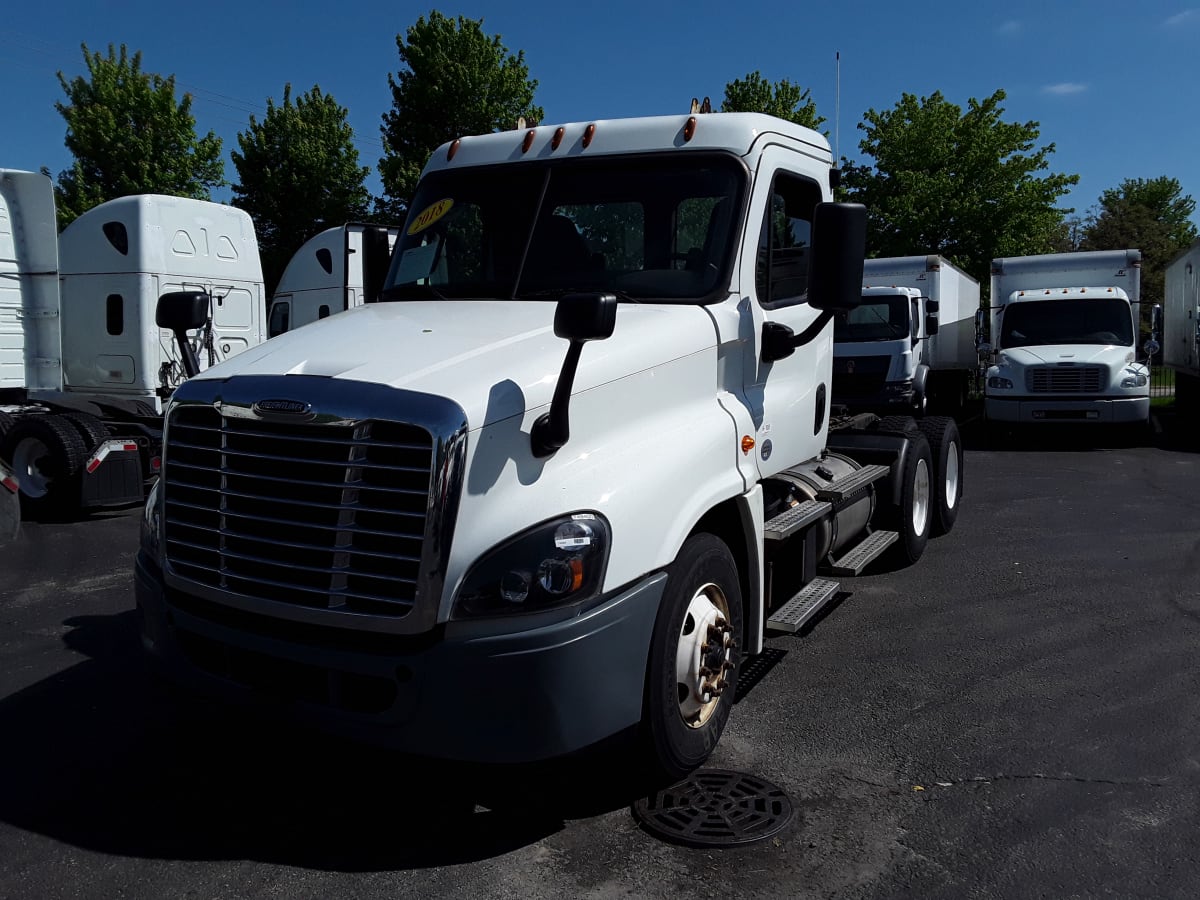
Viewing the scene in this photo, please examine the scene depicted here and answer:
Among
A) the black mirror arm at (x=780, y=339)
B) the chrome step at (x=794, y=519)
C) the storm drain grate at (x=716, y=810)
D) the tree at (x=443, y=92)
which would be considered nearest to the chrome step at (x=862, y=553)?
the chrome step at (x=794, y=519)

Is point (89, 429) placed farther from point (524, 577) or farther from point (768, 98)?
point (768, 98)

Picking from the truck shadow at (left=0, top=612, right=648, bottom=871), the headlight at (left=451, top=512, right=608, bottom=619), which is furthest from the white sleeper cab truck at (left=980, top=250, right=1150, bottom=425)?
the headlight at (left=451, top=512, right=608, bottom=619)

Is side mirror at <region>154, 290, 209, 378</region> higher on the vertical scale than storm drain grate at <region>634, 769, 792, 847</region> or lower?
higher

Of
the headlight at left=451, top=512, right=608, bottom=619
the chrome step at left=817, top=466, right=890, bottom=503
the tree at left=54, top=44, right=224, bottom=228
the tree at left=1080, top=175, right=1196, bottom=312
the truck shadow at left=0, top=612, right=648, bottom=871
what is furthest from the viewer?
the tree at left=1080, top=175, right=1196, bottom=312

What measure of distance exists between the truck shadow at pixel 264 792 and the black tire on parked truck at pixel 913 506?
3951 mm

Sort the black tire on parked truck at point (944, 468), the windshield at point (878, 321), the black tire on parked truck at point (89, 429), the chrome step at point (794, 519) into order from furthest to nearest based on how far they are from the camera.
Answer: the windshield at point (878, 321)
the black tire on parked truck at point (89, 429)
the black tire on parked truck at point (944, 468)
the chrome step at point (794, 519)

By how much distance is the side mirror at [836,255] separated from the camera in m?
4.35

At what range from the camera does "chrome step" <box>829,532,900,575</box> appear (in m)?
6.07

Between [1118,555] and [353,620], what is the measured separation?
679cm

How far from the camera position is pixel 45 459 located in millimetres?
10391

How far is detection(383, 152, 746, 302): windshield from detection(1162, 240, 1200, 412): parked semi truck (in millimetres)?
15195

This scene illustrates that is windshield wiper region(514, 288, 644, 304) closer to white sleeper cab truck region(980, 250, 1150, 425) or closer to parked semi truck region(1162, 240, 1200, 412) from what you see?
white sleeper cab truck region(980, 250, 1150, 425)

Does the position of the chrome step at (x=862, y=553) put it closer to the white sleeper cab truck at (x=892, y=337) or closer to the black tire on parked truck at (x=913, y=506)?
the black tire on parked truck at (x=913, y=506)

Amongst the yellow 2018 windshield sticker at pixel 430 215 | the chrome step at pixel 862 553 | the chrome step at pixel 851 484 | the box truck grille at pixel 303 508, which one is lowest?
the chrome step at pixel 862 553
